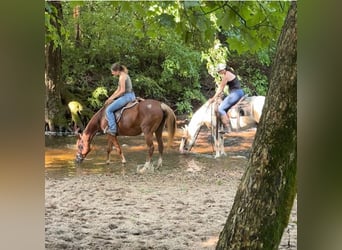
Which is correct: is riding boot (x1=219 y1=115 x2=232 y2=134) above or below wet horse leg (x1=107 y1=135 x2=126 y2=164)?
above

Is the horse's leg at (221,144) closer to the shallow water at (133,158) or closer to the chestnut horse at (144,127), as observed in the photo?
the shallow water at (133,158)

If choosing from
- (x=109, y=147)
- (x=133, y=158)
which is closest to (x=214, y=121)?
(x=133, y=158)

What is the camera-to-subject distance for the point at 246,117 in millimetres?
2637

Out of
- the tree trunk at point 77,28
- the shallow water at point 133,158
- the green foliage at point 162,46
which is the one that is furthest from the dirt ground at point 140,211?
the tree trunk at point 77,28

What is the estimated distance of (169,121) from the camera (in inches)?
A: 106

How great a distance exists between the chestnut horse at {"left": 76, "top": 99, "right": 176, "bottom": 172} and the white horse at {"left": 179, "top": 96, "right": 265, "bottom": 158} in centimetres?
9

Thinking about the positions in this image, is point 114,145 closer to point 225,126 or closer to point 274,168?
point 225,126

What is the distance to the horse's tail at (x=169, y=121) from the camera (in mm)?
2688

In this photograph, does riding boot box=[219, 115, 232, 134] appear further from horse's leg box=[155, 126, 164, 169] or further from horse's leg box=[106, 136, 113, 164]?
horse's leg box=[106, 136, 113, 164]

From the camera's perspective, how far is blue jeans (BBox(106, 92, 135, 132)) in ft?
8.84

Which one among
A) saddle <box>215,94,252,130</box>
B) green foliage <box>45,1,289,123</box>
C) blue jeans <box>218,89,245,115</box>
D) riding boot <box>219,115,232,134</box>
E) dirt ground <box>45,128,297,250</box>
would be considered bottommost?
dirt ground <box>45,128,297,250</box>

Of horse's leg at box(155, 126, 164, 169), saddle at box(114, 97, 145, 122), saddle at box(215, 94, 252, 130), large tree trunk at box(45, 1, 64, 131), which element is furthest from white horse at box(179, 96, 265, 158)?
large tree trunk at box(45, 1, 64, 131)
